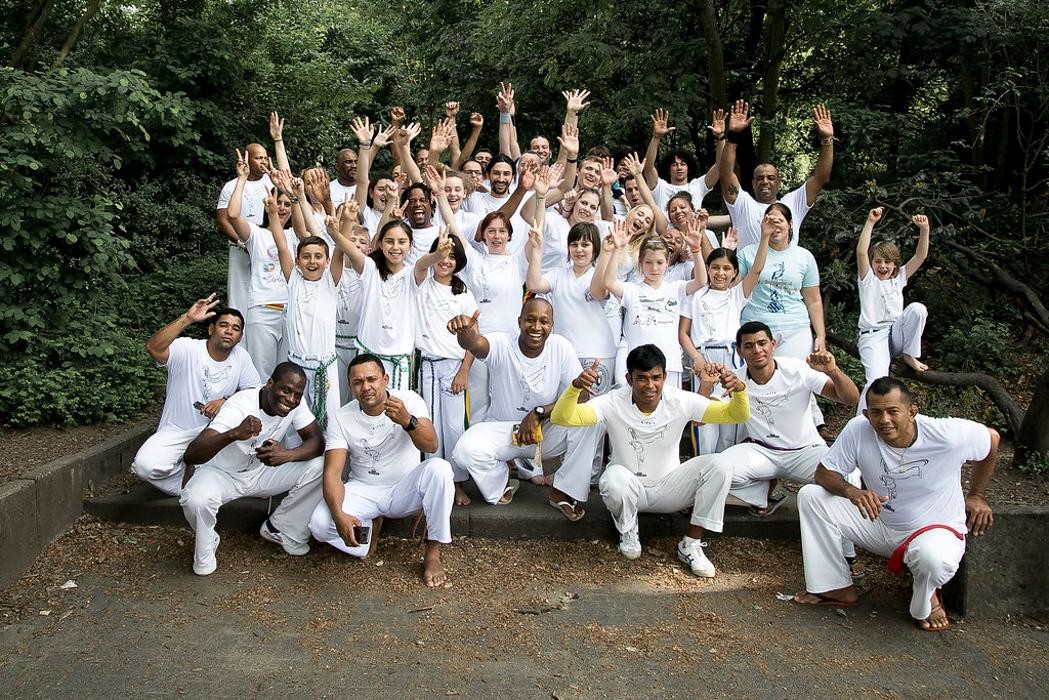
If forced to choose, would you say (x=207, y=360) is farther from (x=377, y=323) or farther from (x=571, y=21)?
(x=571, y=21)

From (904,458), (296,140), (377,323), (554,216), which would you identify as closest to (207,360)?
(377,323)

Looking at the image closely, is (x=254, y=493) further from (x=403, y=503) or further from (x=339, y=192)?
(x=339, y=192)

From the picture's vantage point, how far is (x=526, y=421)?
5691 mm

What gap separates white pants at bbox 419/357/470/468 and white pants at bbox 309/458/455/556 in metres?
0.72

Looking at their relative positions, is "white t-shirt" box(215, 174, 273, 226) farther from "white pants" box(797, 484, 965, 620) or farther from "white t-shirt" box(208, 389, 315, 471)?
"white pants" box(797, 484, 965, 620)

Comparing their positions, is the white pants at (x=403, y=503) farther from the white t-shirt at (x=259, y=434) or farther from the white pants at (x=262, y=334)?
the white pants at (x=262, y=334)

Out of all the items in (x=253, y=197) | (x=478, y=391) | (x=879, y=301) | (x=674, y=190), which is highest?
(x=674, y=190)

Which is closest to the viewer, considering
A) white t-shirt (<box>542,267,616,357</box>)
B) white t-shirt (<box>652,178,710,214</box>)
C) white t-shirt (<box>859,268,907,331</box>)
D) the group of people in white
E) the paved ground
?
the paved ground

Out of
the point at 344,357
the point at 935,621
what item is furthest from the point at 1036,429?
the point at 344,357

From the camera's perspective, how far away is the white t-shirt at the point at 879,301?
6484mm

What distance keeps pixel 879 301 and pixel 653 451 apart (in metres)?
2.35

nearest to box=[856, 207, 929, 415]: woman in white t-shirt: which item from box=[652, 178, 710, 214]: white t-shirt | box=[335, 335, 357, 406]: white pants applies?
box=[652, 178, 710, 214]: white t-shirt

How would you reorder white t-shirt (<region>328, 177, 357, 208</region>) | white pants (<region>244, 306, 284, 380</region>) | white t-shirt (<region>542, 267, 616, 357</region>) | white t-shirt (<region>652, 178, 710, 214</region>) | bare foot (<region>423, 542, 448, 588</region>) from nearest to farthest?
bare foot (<region>423, 542, 448, 588</region>), white t-shirt (<region>542, 267, 616, 357</region>), white pants (<region>244, 306, 284, 380</region>), white t-shirt (<region>328, 177, 357, 208</region>), white t-shirt (<region>652, 178, 710, 214</region>)

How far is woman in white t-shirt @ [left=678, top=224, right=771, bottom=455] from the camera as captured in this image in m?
6.12
